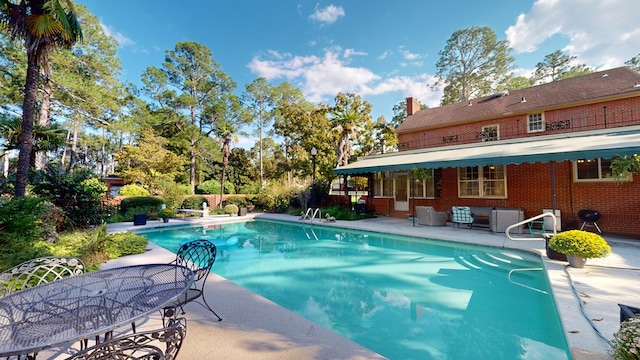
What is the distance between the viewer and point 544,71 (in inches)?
1244

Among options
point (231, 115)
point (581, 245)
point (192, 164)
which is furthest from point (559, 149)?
point (231, 115)

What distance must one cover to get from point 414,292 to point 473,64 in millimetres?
34166

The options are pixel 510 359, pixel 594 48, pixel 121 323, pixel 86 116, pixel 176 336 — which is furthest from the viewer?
pixel 594 48

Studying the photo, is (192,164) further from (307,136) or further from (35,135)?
(35,135)

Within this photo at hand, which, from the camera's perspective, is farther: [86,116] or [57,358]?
[86,116]

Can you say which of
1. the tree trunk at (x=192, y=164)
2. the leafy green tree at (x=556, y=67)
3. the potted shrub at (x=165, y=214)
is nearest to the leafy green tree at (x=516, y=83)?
the leafy green tree at (x=556, y=67)

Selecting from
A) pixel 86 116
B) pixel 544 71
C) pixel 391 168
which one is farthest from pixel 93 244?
pixel 544 71

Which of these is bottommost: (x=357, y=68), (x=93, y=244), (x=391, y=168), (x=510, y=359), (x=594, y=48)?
(x=510, y=359)

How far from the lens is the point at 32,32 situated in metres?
7.66

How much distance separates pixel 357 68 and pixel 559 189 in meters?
17.6

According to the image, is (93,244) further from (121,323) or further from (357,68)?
(357,68)

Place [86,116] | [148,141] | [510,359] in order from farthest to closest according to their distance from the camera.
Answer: [148,141] → [86,116] → [510,359]

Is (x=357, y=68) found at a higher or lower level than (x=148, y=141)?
higher

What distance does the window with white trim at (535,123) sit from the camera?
15329 millimetres
